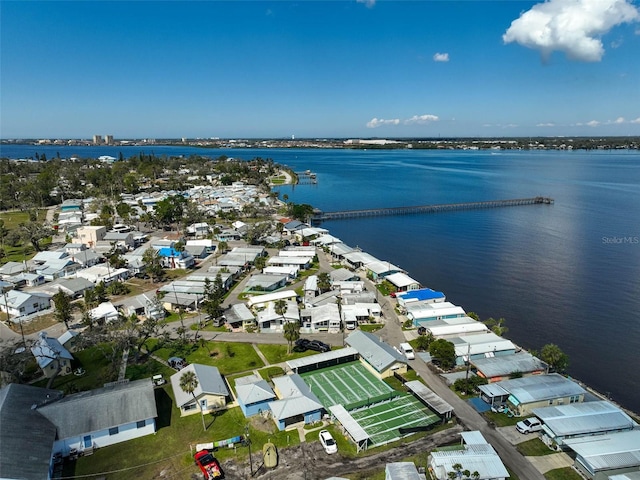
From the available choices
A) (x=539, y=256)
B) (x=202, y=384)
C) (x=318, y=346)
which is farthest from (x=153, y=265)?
(x=539, y=256)

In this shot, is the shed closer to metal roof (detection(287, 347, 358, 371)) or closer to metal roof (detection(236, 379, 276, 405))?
metal roof (detection(287, 347, 358, 371))

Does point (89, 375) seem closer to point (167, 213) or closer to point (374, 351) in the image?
point (374, 351)

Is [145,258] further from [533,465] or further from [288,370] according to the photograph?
[533,465]

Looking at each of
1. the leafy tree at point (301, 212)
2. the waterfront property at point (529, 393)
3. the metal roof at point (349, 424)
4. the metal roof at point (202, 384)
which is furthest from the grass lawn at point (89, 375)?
the leafy tree at point (301, 212)

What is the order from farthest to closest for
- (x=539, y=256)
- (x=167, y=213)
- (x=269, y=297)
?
(x=167, y=213), (x=539, y=256), (x=269, y=297)

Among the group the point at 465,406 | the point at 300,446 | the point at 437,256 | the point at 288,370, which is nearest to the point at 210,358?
the point at 288,370

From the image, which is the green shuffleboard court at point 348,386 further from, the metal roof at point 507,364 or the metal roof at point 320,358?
the metal roof at point 507,364
